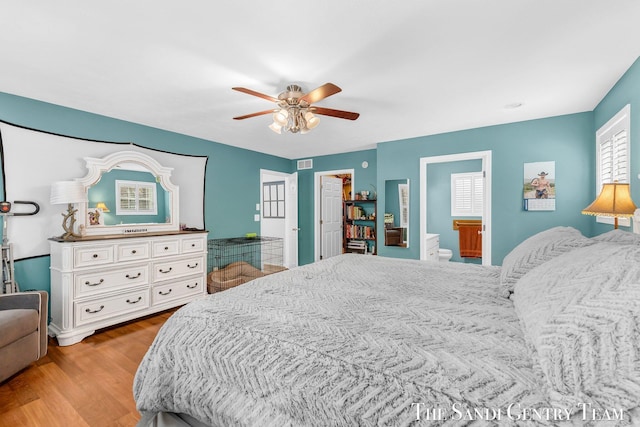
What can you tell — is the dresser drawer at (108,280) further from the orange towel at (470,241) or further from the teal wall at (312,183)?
the orange towel at (470,241)

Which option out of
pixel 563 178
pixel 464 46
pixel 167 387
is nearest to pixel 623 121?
pixel 563 178

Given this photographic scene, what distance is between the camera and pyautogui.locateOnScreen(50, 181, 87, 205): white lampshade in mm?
2818

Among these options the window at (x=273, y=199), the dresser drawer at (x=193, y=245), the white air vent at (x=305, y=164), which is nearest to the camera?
the dresser drawer at (x=193, y=245)

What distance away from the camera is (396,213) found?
4.69 metres

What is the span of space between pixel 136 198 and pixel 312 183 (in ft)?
10.6

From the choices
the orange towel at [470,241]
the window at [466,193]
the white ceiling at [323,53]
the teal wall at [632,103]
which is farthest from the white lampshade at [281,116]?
the window at [466,193]

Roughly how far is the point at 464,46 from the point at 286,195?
452 cm

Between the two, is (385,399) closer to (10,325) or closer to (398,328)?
(398,328)

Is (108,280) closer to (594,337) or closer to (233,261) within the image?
(233,261)

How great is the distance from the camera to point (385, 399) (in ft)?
2.55

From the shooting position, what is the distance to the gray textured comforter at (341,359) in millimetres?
755

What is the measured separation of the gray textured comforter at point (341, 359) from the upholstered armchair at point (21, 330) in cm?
156

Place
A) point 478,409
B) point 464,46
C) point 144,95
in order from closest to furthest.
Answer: point 478,409, point 464,46, point 144,95

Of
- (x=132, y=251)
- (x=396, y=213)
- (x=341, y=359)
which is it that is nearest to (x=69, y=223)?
(x=132, y=251)
